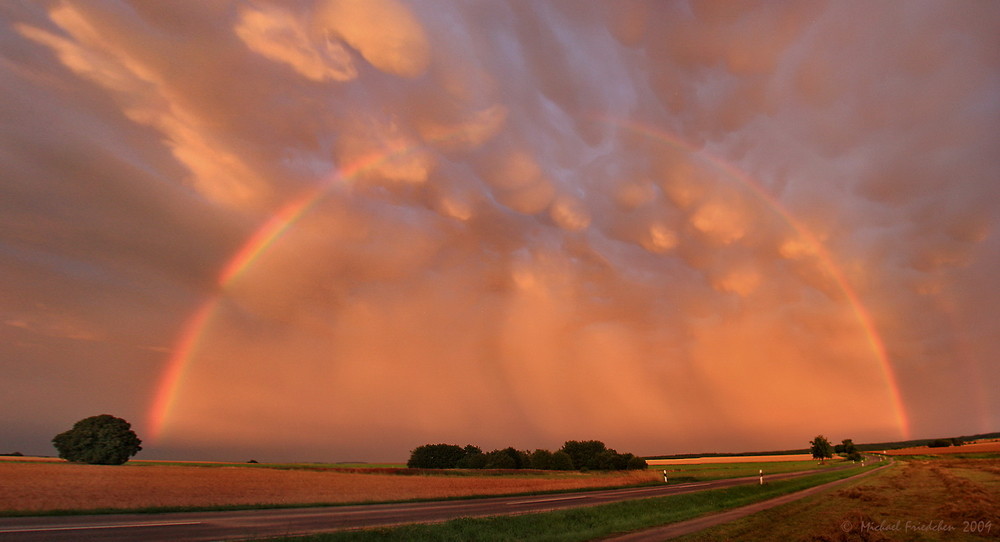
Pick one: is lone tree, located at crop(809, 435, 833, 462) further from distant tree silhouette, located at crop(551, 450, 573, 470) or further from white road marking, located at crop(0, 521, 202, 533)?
white road marking, located at crop(0, 521, 202, 533)

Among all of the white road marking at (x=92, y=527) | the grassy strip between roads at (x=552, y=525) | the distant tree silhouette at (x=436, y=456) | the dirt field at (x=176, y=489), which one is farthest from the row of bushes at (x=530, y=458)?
the white road marking at (x=92, y=527)

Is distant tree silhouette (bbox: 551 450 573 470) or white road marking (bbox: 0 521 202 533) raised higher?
white road marking (bbox: 0 521 202 533)

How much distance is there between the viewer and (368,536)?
19828 millimetres

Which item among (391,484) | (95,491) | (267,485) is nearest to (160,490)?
(95,491)

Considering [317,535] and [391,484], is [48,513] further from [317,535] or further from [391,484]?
[391,484]

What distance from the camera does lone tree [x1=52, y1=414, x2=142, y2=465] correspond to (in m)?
68.0

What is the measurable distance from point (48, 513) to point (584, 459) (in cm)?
10722

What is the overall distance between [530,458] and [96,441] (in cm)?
8006

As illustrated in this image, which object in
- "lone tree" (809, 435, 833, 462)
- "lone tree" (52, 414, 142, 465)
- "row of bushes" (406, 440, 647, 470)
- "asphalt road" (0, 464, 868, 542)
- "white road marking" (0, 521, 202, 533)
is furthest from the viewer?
"lone tree" (809, 435, 833, 462)

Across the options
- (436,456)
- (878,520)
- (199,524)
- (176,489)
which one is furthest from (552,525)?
(436,456)

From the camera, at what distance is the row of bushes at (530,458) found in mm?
107875

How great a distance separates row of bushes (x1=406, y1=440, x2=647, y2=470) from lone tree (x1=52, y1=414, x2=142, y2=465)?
218ft

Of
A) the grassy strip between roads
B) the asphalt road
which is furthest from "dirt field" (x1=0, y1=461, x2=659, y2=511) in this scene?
the grassy strip between roads

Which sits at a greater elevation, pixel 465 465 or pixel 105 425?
pixel 105 425
